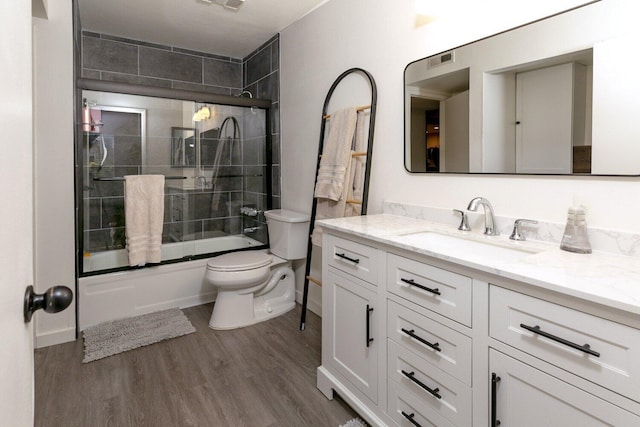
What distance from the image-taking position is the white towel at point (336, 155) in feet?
7.61

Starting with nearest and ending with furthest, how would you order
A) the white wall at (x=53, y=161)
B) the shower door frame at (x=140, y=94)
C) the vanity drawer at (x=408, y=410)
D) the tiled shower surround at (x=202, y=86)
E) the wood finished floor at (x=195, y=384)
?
the vanity drawer at (x=408, y=410) → the wood finished floor at (x=195, y=384) → the white wall at (x=53, y=161) → the shower door frame at (x=140, y=94) → the tiled shower surround at (x=202, y=86)

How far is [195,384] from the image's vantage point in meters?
1.95

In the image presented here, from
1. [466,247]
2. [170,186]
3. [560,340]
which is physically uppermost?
[170,186]

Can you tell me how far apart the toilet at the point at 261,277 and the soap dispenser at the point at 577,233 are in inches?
70.7

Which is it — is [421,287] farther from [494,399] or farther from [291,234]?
[291,234]

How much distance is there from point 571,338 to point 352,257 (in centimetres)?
92

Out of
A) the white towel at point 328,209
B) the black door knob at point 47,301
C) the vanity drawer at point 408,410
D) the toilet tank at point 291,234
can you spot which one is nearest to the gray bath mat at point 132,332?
the toilet tank at point 291,234

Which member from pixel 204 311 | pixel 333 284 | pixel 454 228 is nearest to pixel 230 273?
pixel 204 311

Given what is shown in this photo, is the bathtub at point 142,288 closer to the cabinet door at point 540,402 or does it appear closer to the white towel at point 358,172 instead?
the white towel at point 358,172

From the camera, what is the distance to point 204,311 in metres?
2.91

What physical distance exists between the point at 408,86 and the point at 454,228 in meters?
0.81

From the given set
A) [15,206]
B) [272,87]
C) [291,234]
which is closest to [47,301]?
[15,206]

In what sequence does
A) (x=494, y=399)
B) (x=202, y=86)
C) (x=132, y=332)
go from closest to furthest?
(x=494, y=399)
(x=132, y=332)
(x=202, y=86)

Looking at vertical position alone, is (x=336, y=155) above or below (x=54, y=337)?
above
